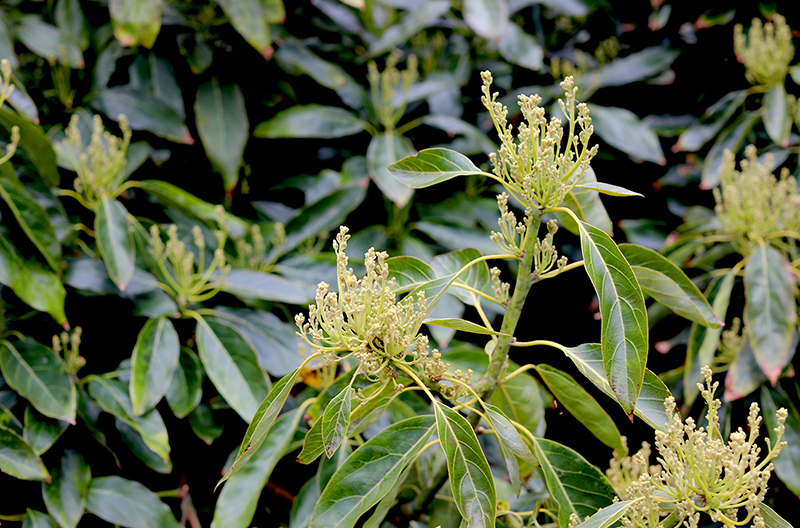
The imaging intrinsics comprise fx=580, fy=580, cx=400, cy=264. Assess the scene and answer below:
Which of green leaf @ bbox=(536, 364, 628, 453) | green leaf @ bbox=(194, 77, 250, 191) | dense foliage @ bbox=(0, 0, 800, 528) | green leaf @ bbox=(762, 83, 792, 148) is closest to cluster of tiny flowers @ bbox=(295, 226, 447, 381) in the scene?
dense foliage @ bbox=(0, 0, 800, 528)

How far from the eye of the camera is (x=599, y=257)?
0.66 meters

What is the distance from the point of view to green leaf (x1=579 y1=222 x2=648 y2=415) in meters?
0.63

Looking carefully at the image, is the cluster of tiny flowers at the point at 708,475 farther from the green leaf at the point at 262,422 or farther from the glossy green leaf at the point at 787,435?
the glossy green leaf at the point at 787,435

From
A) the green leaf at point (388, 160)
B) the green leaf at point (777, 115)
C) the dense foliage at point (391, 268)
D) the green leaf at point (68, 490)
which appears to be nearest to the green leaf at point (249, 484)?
the dense foliage at point (391, 268)

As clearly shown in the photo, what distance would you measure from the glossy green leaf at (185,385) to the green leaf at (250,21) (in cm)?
82

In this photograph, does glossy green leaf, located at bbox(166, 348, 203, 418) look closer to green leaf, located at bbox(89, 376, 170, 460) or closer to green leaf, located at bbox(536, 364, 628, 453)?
green leaf, located at bbox(89, 376, 170, 460)

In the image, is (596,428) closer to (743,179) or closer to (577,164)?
(577,164)

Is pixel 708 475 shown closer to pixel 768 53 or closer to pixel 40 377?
pixel 40 377

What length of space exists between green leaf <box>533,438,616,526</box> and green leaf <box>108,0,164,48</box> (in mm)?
1383

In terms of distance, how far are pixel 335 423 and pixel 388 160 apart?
3.53ft

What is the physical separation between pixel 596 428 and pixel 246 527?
2.04 feet

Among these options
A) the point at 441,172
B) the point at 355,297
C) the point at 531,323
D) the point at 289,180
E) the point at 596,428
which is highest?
the point at 441,172

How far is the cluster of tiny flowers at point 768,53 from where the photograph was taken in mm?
1653

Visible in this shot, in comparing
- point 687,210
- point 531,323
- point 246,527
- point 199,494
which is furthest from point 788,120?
point 199,494
